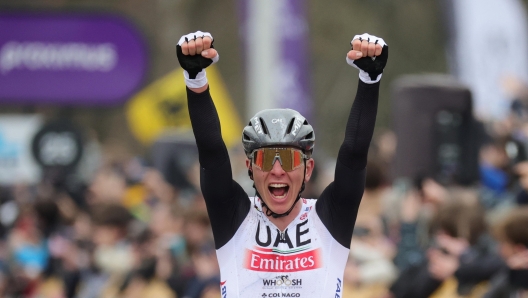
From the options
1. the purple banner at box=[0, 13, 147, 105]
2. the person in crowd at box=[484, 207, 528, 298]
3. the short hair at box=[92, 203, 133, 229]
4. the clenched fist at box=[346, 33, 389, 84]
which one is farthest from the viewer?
the purple banner at box=[0, 13, 147, 105]

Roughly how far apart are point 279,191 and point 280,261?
335 millimetres

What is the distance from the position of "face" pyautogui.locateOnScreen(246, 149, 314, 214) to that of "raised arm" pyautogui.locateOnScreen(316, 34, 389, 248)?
191 millimetres

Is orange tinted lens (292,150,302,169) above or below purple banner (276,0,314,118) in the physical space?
below

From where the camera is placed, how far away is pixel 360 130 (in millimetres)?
5129

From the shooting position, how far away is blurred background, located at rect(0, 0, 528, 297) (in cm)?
761

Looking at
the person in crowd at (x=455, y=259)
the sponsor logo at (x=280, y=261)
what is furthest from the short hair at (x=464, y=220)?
the sponsor logo at (x=280, y=261)

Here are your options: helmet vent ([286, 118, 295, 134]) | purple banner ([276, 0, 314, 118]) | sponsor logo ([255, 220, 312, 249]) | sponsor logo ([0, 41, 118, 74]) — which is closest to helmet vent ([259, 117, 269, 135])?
helmet vent ([286, 118, 295, 134])

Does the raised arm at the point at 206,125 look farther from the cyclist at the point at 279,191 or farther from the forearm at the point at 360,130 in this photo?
the forearm at the point at 360,130

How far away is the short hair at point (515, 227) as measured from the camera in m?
6.30

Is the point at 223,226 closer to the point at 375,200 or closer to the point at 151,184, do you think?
the point at 375,200

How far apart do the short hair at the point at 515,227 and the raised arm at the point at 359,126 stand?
4.84 feet

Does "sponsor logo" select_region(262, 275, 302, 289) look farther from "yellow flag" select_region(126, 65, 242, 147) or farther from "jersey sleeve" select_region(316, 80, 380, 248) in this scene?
"yellow flag" select_region(126, 65, 242, 147)

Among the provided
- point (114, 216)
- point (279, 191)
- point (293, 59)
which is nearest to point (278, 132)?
point (279, 191)

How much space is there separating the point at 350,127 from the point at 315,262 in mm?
671
